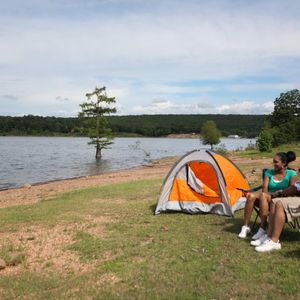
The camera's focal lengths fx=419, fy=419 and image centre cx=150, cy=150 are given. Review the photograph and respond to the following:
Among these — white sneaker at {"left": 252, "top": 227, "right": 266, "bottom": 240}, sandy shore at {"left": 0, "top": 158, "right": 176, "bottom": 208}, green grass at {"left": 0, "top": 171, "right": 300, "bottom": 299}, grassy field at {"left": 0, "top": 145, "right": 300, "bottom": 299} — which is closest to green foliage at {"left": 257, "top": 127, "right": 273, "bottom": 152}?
A: sandy shore at {"left": 0, "top": 158, "right": 176, "bottom": 208}

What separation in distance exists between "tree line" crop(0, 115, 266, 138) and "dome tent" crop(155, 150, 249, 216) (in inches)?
3999

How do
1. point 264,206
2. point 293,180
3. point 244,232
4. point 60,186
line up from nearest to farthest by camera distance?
point 264,206 < point 244,232 < point 293,180 < point 60,186

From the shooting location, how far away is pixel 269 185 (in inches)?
291

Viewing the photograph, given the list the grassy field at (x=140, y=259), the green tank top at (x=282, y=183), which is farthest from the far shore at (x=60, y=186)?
the green tank top at (x=282, y=183)

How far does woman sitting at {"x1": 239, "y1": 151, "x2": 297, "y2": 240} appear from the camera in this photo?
6898 mm

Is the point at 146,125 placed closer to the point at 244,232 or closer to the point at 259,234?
the point at 244,232

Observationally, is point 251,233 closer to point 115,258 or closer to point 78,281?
point 115,258

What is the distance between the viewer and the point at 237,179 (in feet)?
32.7

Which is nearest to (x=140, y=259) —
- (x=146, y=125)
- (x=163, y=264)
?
(x=163, y=264)

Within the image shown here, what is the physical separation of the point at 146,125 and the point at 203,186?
392 feet

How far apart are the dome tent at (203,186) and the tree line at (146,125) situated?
333ft

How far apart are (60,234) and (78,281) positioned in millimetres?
2619

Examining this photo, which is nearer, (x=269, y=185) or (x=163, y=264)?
(x=163, y=264)

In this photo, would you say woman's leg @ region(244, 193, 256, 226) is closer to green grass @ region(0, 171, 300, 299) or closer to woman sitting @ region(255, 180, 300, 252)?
green grass @ region(0, 171, 300, 299)
